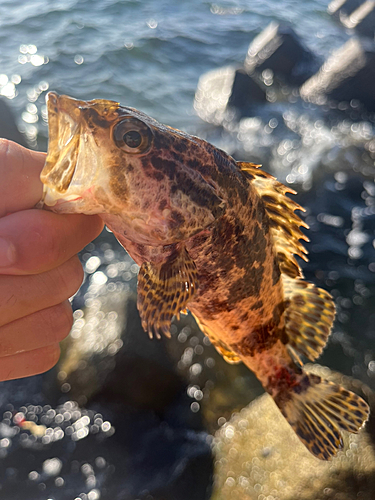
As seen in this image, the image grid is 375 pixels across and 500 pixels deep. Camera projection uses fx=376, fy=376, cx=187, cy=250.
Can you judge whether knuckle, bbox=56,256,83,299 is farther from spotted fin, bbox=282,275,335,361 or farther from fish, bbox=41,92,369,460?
spotted fin, bbox=282,275,335,361

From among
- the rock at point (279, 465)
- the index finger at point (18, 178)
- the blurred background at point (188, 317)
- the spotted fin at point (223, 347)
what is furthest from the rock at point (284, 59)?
the index finger at point (18, 178)

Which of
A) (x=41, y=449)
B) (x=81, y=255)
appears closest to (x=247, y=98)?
(x=81, y=255)

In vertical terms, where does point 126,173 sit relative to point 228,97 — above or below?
above

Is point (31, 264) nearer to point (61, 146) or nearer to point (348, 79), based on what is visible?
point (61, 146)

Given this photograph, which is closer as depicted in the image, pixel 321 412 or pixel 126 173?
pixel 126 173

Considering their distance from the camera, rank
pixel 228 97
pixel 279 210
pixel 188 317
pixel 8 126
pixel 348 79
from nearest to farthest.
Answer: pixel 279 210
pixel 188 317
pixel 8 126
pixel 228 97
pixel 348 79

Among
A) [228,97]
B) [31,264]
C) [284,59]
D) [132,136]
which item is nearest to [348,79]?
[284,59]

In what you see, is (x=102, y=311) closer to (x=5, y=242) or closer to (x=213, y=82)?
(x=5, y=242)
